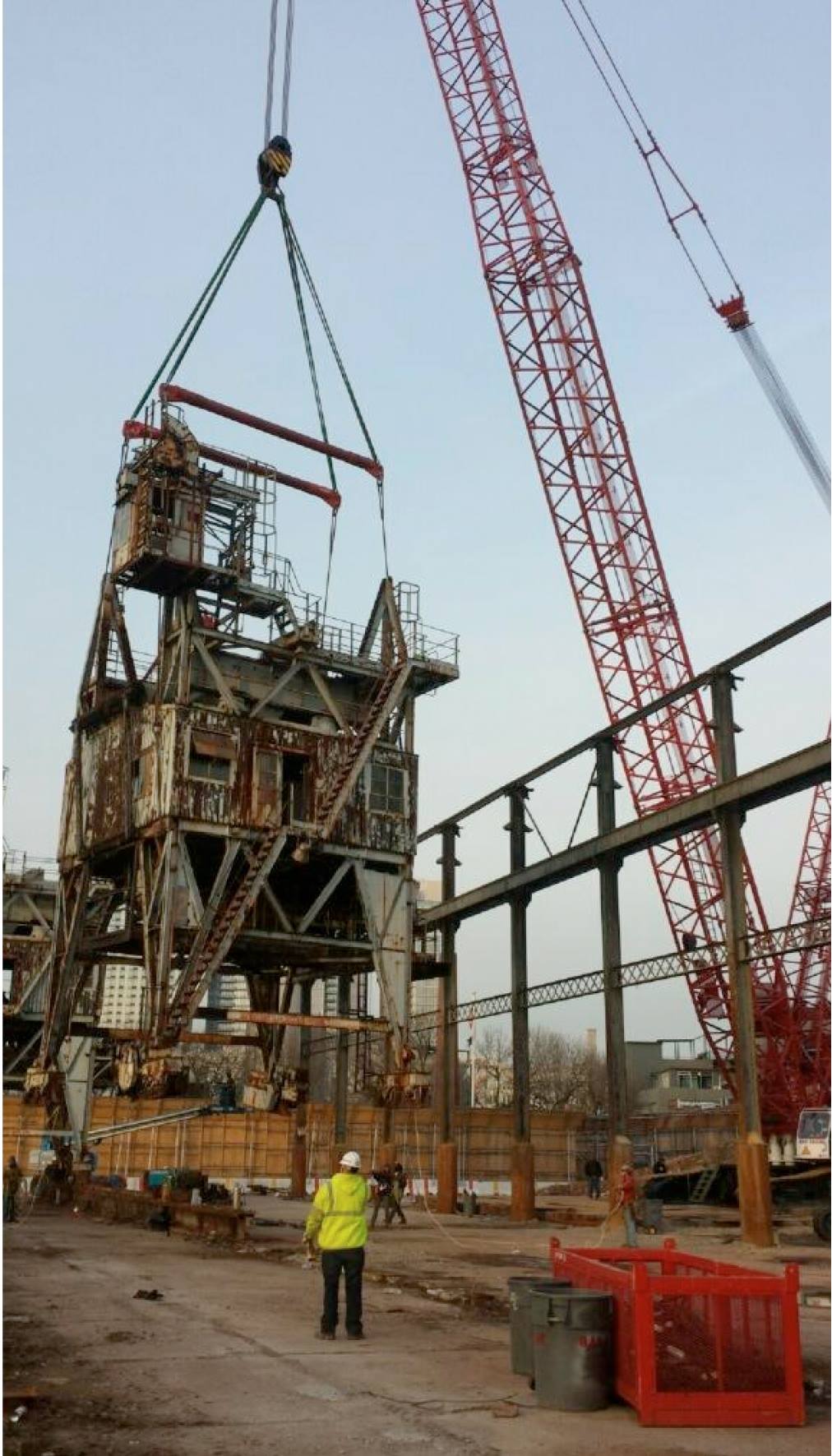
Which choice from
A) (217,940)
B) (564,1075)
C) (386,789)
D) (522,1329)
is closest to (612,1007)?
(386,789)

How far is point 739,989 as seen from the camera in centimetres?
2588

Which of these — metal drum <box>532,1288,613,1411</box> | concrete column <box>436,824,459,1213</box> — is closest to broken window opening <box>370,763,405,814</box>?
concrete column <box>436,824,459,1213</box>

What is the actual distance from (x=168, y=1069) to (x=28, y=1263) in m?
9.27

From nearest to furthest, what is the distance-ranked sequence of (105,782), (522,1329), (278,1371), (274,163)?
1. (522,1329)
2. (278,1371)
3. (274,163)
4. (105,782)

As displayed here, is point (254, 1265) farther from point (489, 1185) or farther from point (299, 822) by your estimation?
point (489, 1185)

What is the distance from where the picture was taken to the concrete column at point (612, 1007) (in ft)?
95.6

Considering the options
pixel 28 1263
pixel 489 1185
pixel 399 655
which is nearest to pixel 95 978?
pixel 399 655

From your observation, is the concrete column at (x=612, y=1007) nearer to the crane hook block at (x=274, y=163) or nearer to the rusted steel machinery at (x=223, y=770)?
the rusted steel machinery at (x=223, y=770)

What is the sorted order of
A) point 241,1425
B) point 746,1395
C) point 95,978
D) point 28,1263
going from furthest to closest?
point 95,978
point 28,1263
point 746,1395
point 241,1425

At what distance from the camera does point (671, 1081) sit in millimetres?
98625

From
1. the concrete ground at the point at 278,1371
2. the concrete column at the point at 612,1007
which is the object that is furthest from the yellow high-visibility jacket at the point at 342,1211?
the concrete column at the point at 612,1007

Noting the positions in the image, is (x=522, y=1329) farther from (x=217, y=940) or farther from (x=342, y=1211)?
(x=217, y=940)

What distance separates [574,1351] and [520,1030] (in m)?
27.5

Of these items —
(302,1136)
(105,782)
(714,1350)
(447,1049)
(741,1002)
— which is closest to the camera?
(714,1350)
